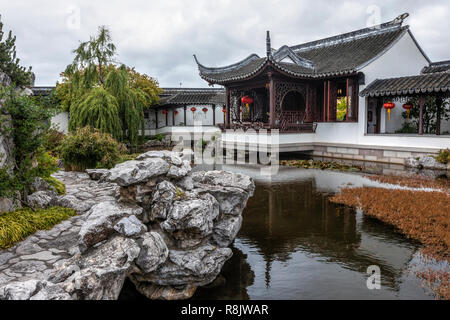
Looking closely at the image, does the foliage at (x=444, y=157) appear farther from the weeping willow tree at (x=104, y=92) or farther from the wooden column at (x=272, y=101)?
the weeping willow tree at (x=104, y=92)

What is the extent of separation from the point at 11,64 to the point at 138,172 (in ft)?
8.02

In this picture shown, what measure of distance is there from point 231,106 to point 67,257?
14482 mm

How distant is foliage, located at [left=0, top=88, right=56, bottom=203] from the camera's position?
4.39 meters

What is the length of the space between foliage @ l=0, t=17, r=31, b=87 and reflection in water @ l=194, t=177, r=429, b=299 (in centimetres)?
386

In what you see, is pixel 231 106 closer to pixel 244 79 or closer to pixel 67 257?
pixel 244 79

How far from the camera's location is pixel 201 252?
414 centimetres

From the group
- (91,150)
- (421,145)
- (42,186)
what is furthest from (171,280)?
(421,145)

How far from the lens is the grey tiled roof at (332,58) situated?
14988mm

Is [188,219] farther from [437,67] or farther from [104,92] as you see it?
[437,67]

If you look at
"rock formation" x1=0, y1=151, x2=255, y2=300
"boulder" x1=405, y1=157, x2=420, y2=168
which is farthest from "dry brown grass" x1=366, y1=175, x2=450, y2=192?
"rock formation" x1=0, y1=151, x2=255, y2=300

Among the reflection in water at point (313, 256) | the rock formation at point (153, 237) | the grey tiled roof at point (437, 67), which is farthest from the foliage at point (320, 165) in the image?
the rock formation at point (153, 237)

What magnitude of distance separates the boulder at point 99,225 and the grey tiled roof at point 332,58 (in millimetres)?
10550

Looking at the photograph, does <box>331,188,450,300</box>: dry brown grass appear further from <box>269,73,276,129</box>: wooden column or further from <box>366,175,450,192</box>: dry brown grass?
<box>269,73,276,129</box>: wooden column

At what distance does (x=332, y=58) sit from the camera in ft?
55.6
